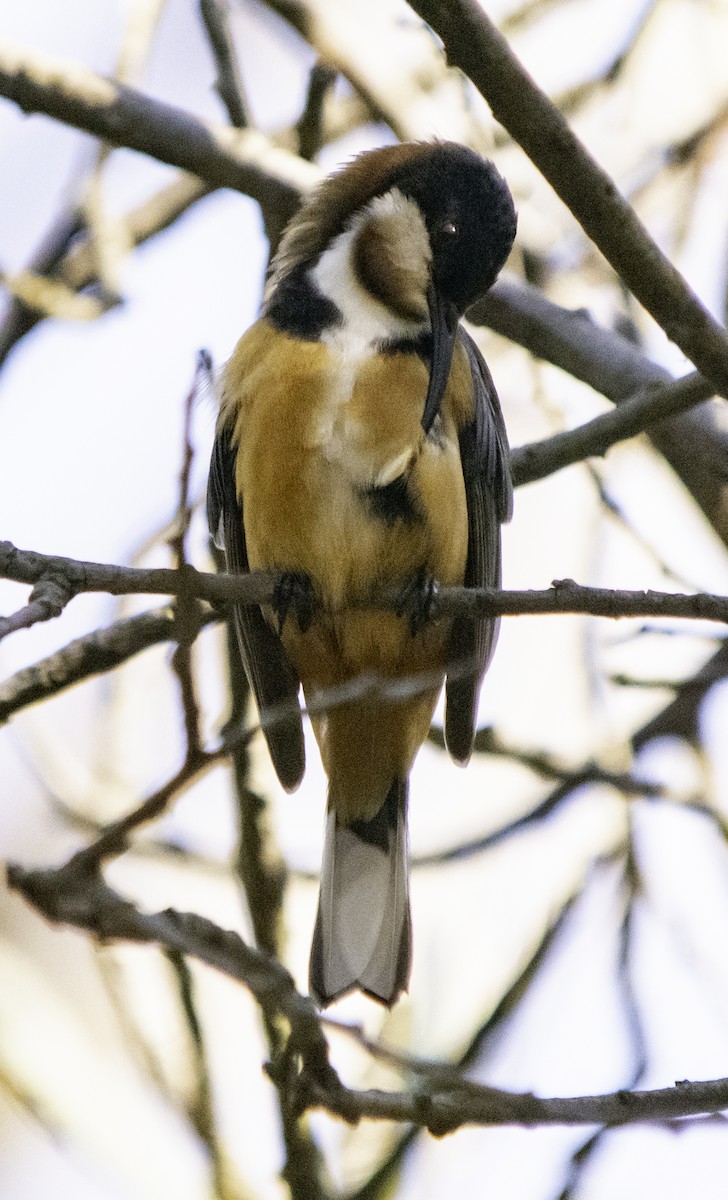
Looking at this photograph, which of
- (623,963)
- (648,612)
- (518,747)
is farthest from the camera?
(518,747)

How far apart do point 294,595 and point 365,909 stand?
1.02 m

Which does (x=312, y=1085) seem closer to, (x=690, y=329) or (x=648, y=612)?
(x=648, y=612)

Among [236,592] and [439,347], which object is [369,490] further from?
[236,592]

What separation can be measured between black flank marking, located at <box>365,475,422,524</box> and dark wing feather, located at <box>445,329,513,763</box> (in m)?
0.36

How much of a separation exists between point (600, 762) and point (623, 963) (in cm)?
107

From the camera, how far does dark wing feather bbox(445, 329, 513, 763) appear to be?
447 centimetres

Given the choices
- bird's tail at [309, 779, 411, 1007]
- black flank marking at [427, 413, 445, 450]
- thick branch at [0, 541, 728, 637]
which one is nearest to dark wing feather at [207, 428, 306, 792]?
bird's tail at [309, 779, 411, 1007]

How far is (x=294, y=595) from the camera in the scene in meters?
4.23

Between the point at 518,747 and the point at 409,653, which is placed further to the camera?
the point at 518,747

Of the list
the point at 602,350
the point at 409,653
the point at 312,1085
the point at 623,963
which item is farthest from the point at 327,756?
the point at 312,1085

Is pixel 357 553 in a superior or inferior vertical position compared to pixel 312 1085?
superior

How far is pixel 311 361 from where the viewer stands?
4199 millimetres

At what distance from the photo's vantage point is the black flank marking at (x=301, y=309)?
434cm

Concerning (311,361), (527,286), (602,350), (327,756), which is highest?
(527,286)
